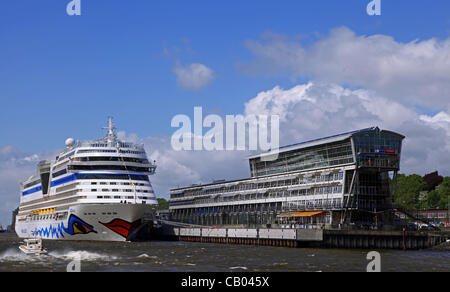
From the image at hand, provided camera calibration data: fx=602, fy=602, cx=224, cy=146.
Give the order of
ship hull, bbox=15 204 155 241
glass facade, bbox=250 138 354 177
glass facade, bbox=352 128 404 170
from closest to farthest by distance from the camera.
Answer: ship hull, bbox=15 204 155 241 < glass facade, bbox=352 128 404 170 < glass facade, bbox=250 138 354 177

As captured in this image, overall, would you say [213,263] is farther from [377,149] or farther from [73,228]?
[377,149]

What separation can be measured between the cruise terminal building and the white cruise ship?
2980 centimetres

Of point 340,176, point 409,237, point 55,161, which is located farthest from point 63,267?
point 55,161

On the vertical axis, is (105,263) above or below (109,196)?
below

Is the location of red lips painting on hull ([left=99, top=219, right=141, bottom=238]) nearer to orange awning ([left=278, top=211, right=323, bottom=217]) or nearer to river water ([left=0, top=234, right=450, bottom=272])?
river water ([left=0, top=234, right=450, bottom=272])

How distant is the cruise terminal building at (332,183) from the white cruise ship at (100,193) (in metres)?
29.8

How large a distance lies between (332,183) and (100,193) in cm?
4799

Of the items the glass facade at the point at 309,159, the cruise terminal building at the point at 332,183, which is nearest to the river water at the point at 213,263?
the cruise terminal building at the point at 332,183

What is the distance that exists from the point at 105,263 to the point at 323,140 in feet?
246

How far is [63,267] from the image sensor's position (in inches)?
2534

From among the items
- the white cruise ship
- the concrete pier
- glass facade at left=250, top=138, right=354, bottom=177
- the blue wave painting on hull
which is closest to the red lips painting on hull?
the white cruise ship

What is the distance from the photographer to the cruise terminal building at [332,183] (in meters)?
124

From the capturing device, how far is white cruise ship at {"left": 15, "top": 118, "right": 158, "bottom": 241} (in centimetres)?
11044
